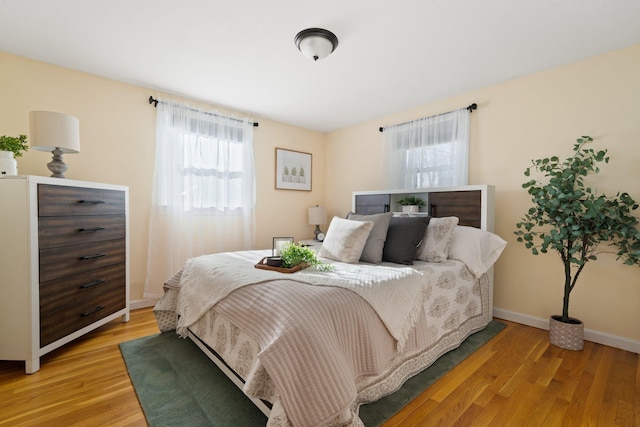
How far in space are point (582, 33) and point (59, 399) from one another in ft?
13.5

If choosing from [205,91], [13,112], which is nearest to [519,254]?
[205,91]

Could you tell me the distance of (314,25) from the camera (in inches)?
77.2

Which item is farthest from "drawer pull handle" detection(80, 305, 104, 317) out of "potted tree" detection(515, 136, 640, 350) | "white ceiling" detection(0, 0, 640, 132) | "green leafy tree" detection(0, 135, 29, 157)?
"potted tree" detection(515, 136, 640, 350)

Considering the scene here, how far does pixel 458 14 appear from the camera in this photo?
1.84 meters

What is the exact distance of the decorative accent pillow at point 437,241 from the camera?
2.39 meters

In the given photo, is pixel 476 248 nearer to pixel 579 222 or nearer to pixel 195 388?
pixel 579 222

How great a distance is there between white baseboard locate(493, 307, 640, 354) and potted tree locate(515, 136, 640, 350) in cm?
22

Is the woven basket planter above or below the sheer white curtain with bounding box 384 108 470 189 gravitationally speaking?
below

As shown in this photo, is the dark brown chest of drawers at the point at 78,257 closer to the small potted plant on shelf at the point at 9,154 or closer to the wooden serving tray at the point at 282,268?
the small potted plant on shelf at the point at 9,154

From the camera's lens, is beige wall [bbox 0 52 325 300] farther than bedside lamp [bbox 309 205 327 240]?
No

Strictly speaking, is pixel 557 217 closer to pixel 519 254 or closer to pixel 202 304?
pixel 519 254

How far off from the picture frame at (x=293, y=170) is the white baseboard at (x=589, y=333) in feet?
9.67

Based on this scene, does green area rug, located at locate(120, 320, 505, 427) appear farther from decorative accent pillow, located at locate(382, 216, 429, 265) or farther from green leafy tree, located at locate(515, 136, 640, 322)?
green leafy tree, located at locate(515, 136, 640, 322)

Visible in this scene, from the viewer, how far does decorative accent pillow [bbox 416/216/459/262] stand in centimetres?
239
